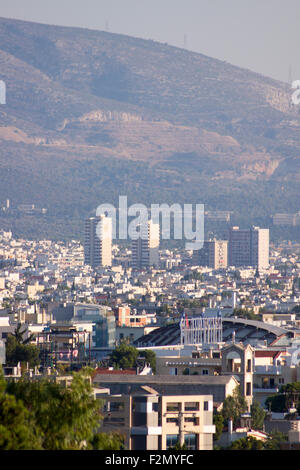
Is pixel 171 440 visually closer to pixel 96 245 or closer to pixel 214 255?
pixel 214 255

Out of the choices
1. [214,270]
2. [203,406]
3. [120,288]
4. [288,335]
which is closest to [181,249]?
[214,270]

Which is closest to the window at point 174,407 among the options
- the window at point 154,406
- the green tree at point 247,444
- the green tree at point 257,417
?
the window at point 154,406

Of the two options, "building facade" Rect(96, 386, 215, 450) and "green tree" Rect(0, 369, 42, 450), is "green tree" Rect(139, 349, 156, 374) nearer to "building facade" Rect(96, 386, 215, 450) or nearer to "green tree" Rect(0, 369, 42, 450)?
"building facade" Rect(96, 386, 215, 450)

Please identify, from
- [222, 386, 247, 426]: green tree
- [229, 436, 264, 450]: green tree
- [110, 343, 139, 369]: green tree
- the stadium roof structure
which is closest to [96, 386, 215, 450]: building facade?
[229, 436, 264, 450]: green tree

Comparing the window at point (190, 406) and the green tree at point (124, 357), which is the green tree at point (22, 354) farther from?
the window at point (190, 406)

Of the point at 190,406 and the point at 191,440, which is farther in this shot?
the point at 190,406

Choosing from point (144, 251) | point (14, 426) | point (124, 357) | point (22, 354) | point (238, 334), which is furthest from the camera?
point (144, 251)

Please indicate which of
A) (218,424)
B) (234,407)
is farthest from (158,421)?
(234,407)
